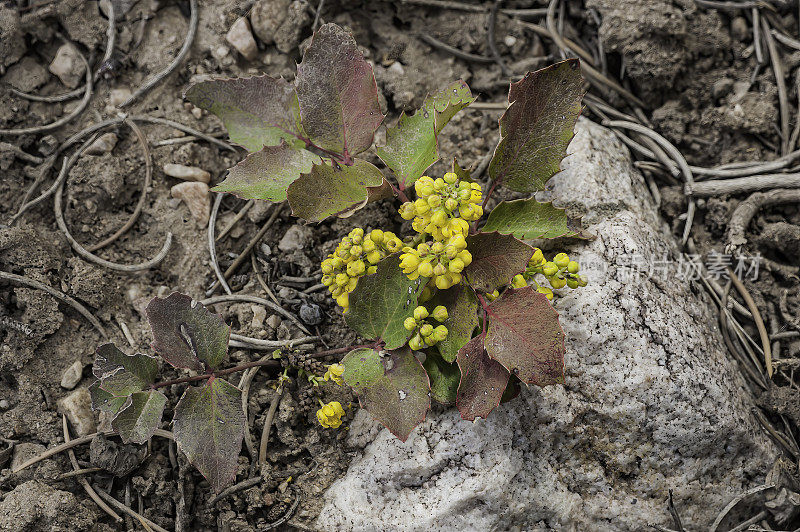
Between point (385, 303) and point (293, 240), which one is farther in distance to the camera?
point (293, 240)

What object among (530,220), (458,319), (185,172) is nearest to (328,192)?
(458,319)

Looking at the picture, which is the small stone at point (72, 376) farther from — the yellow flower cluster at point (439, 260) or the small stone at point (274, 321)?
the yellow flower cluster at point (439, 260)

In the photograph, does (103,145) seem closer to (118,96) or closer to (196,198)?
(118,96)

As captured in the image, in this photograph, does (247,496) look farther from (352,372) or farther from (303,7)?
(303,7)

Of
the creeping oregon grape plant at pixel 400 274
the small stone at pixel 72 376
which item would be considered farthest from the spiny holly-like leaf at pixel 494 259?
the small stone at pixel 72 376

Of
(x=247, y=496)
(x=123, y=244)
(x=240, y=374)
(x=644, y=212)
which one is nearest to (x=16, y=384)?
(x=123, y=244)

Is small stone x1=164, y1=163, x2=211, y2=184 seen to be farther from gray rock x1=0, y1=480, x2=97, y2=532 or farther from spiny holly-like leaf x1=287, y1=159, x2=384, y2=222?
gray rock x1=0, y1=480, x2=97, y2=532
